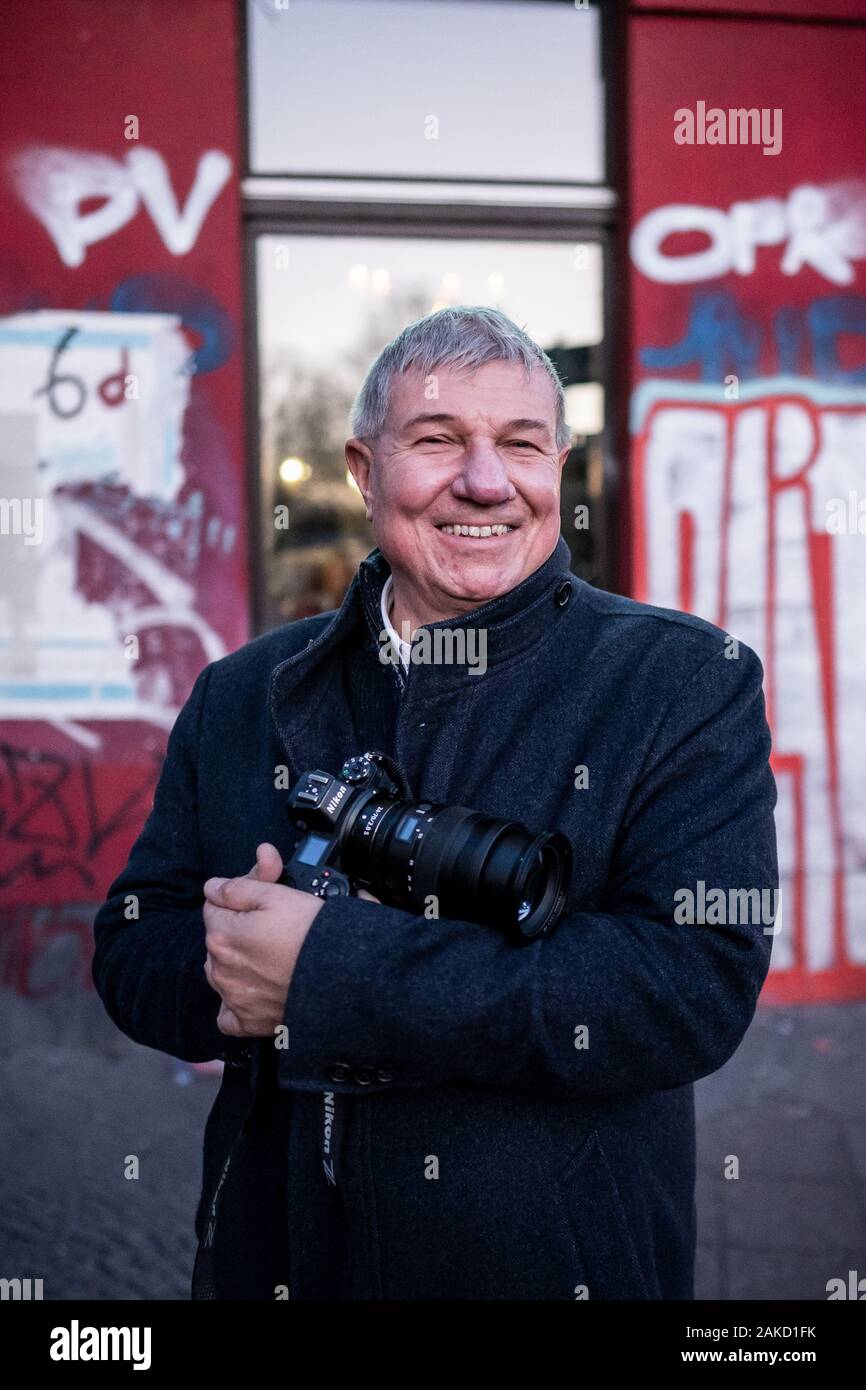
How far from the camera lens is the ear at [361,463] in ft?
6.74

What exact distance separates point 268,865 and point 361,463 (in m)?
0.74

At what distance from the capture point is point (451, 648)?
6.11 feet

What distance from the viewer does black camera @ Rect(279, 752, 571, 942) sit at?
1616 millimetres

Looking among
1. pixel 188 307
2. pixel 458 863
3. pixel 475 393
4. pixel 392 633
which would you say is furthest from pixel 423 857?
pixel 188 307

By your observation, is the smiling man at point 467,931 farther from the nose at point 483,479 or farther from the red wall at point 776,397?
the red wall at point 776,397

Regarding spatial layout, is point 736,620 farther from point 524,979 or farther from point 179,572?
point 524,979

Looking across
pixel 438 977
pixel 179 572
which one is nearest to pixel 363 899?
pixel 438 977

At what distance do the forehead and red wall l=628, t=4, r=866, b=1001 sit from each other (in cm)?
295

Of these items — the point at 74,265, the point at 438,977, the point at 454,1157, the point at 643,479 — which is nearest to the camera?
the point at 438,977

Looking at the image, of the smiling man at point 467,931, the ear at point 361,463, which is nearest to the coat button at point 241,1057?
the smiling man at point 467,931

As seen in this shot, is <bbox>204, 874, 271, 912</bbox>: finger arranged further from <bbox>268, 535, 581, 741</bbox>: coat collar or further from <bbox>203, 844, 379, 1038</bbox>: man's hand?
<bbox>268, 535, 581, 741</bbox>: coat collar

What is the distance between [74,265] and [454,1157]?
12.2ft

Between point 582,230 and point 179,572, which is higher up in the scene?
point 582,230

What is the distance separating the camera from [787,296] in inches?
187
